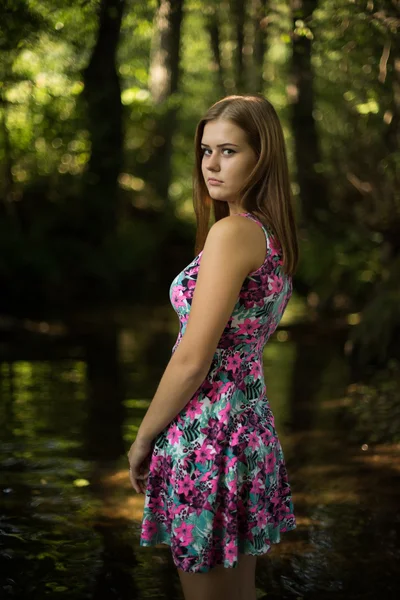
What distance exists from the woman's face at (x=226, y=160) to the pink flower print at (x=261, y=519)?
950 millimetres

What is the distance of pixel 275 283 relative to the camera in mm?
2842

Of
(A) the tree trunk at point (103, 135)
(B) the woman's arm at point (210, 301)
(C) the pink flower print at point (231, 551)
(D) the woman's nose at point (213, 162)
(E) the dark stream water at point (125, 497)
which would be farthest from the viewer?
(A) the tree trunk at point (103, 135)

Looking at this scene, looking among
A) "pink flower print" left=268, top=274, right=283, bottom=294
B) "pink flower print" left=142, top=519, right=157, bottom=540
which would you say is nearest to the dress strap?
"pink flower print" left=268, top=274, right=283, bottom=294

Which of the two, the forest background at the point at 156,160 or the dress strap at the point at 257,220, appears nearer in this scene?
the dress strap at the point at 257,220

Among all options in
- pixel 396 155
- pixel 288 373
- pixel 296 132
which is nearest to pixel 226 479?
pixel 396 155

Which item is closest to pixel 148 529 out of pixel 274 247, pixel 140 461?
pixel 140 461

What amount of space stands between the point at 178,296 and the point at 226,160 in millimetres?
448

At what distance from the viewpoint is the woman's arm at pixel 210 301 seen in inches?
104

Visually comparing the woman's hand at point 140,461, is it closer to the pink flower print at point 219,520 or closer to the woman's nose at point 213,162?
the pink flower print at point 219,520

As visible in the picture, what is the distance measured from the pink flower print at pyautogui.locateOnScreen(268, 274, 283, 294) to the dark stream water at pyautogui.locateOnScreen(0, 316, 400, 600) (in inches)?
77.7

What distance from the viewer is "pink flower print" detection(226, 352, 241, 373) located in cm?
286

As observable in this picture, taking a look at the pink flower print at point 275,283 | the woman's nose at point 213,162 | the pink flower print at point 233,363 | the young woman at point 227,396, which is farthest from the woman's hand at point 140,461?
the woman's nose at point 213,162

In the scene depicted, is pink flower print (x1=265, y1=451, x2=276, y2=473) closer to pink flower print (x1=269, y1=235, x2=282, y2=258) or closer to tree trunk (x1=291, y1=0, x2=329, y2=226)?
pink flower print (x1=269, y1=235, x2=282, y2=258)

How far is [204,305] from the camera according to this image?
2.66m
